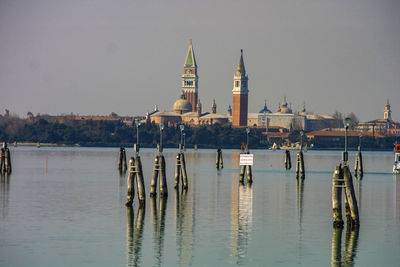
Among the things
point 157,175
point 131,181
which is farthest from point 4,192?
point 131,181

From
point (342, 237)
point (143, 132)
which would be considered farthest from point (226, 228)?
point (143, 132)

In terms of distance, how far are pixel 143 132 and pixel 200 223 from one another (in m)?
159

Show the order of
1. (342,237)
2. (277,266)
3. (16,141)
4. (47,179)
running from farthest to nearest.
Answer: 1. (16,141)
2. (47,179)
3. (342,237)
4. (277,266)

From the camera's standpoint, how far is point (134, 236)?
28.4m

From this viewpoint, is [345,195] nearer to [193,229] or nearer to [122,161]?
[193,229]

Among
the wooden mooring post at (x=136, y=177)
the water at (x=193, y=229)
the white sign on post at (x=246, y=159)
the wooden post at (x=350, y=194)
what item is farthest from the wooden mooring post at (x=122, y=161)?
the wooden post at (x=350, y=194)

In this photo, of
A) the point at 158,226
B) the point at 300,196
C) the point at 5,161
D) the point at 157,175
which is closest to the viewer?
the point at 158,226

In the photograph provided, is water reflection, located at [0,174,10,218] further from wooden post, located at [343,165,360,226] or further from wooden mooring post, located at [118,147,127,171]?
wooden post, located at [343,165,360,226]

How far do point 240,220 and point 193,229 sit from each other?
332cm

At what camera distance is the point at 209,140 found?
19812cm

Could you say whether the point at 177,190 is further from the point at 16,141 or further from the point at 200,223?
the point at 16,141

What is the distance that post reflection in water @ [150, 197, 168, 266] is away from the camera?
2514 centimetres

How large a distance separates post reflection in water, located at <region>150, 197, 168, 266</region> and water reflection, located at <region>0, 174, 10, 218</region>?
5677mm

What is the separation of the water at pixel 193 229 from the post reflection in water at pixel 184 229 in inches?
1.2
